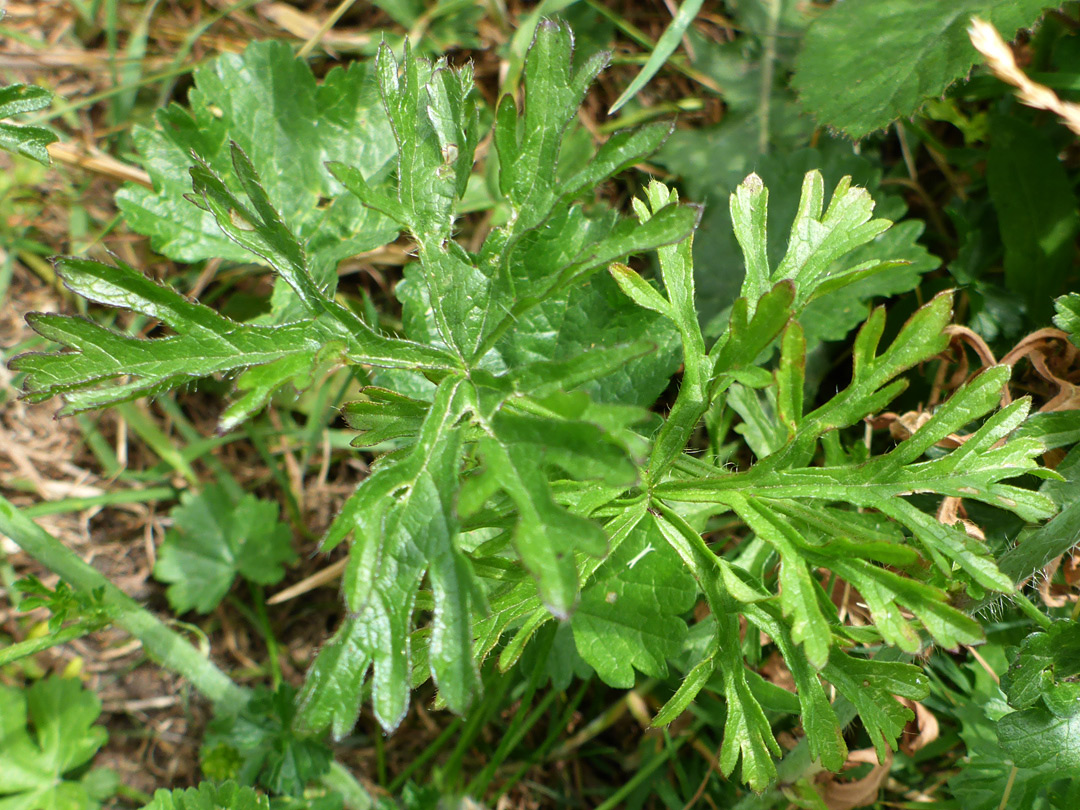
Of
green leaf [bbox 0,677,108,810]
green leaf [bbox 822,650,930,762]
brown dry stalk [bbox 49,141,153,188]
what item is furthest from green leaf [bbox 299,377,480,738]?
brown dry stalk [bbox 49,141,153,188]

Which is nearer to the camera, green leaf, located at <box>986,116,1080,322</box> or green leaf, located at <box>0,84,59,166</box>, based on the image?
green leaf, located at <box>0,84,59,166</box>

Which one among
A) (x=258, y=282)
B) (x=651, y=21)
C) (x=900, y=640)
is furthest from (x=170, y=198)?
(x=900, y=640)

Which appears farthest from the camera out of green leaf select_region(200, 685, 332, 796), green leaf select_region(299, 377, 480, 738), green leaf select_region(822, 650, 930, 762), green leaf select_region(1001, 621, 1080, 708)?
green leaf select_region(200, 685, 332, 796)

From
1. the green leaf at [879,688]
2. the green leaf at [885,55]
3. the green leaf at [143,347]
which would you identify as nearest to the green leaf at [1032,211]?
the green leaf at [885,55]

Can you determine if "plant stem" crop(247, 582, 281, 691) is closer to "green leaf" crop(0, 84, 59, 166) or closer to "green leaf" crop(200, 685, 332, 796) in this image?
"green leaf" crop(200, 685, 332, 796)

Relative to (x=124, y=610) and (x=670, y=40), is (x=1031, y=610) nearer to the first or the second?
(x=670, y=40)

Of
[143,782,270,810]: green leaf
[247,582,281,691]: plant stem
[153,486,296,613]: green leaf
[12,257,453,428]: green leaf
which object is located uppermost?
[12,257,453,428]: green leaf

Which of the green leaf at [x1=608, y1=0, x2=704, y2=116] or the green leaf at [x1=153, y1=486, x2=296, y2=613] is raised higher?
the green leaf at [x1=608, y1=0, x2=704, y2=116]
